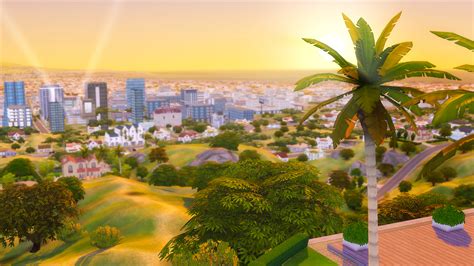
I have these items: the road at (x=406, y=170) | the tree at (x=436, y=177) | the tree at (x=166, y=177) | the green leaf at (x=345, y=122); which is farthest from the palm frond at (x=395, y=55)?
the road at (x=406, y=170)

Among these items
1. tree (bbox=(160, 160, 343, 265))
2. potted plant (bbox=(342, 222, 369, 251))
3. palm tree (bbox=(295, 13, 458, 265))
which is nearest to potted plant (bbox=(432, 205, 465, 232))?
potted plant (bbox=(342, 222, 369, 251))

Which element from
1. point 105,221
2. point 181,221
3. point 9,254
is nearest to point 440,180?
point 181,221

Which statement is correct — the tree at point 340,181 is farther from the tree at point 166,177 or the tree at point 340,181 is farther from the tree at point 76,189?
the tree at point 76,189

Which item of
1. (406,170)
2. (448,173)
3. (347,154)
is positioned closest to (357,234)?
(448,173)

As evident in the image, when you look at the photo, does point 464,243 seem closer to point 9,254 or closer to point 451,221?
point 451,221

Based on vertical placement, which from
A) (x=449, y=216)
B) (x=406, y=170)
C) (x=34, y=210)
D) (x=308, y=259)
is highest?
(x=449, y=216)

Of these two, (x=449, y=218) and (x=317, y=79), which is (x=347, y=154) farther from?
(x=317, y=79)
